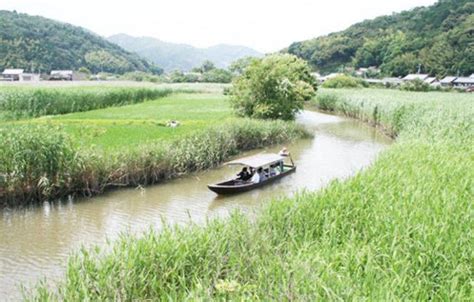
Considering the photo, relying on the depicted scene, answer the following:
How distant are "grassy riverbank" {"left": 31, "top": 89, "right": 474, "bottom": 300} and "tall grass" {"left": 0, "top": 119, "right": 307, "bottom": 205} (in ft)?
22.2

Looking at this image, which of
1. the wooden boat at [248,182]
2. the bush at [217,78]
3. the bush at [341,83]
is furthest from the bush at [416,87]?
the wooden boat at [248,182]

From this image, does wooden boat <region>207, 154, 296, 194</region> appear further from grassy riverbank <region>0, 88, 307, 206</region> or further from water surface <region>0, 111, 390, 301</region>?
grassy riverbank <region>0, 88, 307, 206</region>

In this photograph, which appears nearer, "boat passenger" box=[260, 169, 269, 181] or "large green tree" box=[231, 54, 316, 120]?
"boat passenger" box=[260, 169, 269, 181]

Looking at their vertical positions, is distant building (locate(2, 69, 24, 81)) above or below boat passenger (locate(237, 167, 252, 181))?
above

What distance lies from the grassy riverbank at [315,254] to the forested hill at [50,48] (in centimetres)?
8832

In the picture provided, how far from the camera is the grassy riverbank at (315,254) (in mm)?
5871

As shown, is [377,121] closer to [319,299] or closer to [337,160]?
[337,160]

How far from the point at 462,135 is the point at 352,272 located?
13217 mm

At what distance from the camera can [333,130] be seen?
33312 millimetres

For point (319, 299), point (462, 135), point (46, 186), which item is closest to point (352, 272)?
point (319, 299)

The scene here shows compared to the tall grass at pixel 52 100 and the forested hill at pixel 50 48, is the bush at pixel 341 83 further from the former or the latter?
the forested hill at pixel 50 48

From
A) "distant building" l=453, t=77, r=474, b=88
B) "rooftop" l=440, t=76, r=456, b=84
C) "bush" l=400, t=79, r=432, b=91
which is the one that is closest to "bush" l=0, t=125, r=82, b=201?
"bush" l=400, t=79, r=432, b=91

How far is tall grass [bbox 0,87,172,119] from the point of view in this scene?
29794 mm

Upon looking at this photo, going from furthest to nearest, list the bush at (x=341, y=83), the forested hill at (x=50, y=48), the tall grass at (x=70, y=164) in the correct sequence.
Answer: the forested hill at (x=50, y=48) → the bush at (x=341, y=83) → the tall grass at (x=70, y=164)
